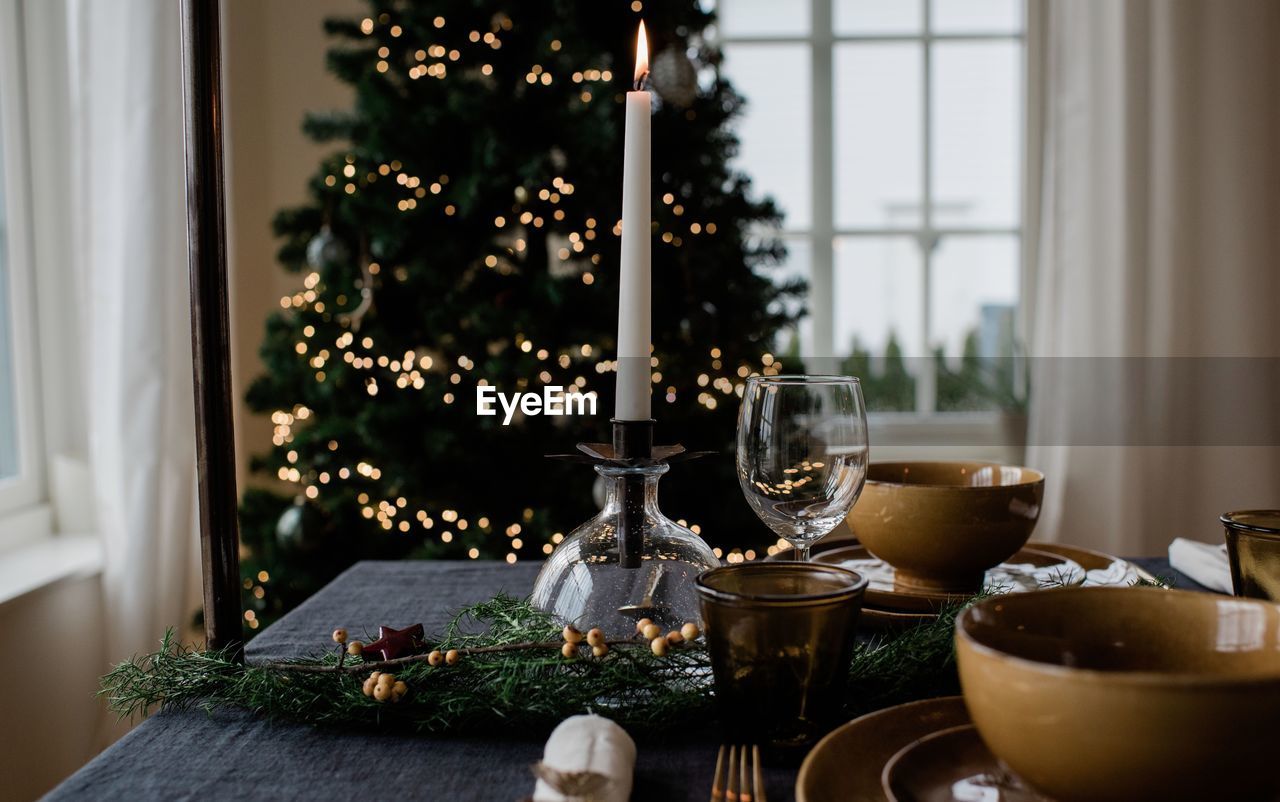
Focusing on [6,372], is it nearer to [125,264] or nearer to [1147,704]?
[125,264]

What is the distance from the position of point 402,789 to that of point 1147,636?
0.36 m

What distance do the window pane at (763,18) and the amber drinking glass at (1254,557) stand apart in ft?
8.24

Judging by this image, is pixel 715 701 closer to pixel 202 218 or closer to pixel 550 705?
pixel 550 705

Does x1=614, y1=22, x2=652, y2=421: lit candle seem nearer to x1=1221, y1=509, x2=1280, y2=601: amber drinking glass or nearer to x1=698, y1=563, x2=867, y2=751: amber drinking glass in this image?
x1=698, y1=563, x2=867, y2=751: amber drinking glass

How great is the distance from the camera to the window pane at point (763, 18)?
2867 millimetres

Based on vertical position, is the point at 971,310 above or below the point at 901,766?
above

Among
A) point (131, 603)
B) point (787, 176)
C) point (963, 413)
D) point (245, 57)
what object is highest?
point (245, 57)

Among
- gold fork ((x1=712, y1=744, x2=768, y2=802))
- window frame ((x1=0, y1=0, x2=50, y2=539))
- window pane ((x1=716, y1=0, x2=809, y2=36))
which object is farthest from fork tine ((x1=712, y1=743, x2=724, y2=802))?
window pane ((x1=716, y1=0, x2=809, y2=36))

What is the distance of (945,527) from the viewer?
2.42ft

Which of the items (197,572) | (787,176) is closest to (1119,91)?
(787,176)

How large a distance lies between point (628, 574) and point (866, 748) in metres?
0.19

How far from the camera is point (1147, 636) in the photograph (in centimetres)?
45

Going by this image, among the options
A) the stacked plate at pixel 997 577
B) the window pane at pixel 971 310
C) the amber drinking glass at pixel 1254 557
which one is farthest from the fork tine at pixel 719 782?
the window pane at pixel 971 310

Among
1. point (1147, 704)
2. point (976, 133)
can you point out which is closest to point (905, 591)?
point (1147, 704)
